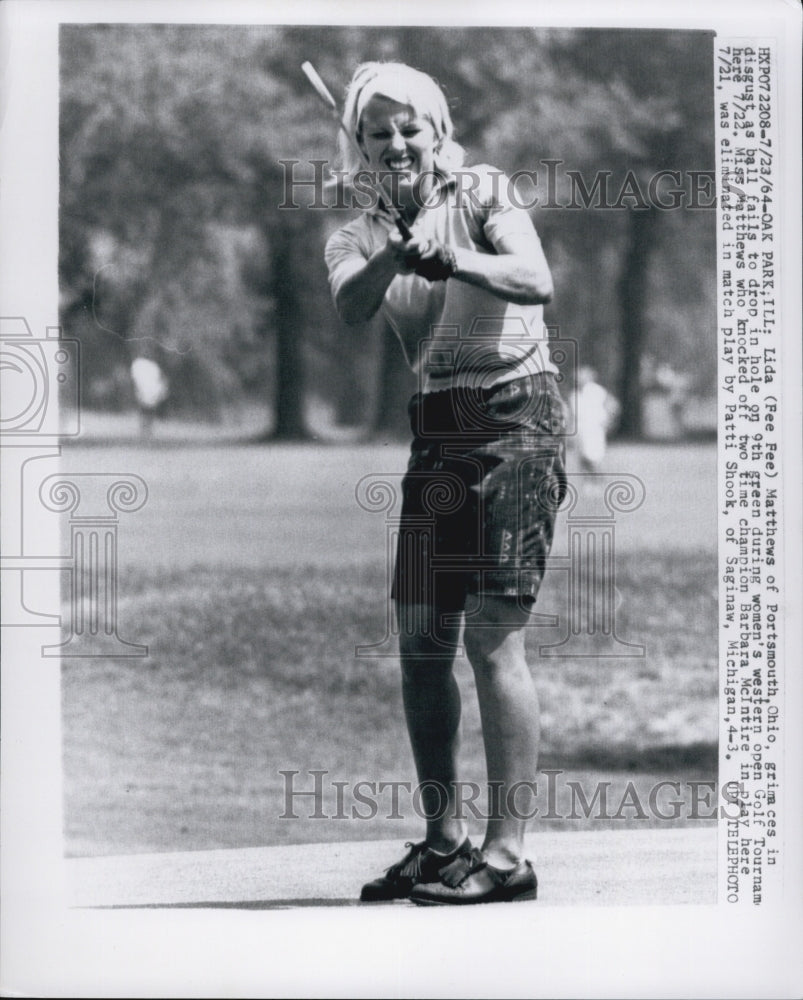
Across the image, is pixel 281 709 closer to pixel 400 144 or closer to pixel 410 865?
pixel 410 865

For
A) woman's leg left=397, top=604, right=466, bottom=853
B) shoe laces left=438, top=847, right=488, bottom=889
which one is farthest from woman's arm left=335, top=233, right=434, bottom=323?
shoe laces left=438, top=847, right=488, bottom=889

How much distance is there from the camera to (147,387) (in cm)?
400

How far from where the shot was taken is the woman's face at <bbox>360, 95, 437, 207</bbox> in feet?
12.9

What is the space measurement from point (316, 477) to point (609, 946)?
154 cm

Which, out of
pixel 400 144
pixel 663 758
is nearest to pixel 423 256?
pixel 400 144

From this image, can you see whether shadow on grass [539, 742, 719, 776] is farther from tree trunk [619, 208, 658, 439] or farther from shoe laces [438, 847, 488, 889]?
tree trunk [619, 208, 658, 439]

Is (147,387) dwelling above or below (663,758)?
above

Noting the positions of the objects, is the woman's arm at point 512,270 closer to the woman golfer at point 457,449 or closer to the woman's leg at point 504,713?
the woman golfer at point 457,449

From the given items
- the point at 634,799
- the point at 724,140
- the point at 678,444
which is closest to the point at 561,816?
the point at 634,799

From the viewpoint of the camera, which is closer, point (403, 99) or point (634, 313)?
point (403, 99)

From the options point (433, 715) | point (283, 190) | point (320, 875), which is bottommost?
point (320, 875)

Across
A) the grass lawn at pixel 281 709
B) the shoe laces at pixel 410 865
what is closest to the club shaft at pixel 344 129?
the grass lawn at pixel 281 709

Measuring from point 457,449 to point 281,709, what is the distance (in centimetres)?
88

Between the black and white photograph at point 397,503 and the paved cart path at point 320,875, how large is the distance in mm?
10
